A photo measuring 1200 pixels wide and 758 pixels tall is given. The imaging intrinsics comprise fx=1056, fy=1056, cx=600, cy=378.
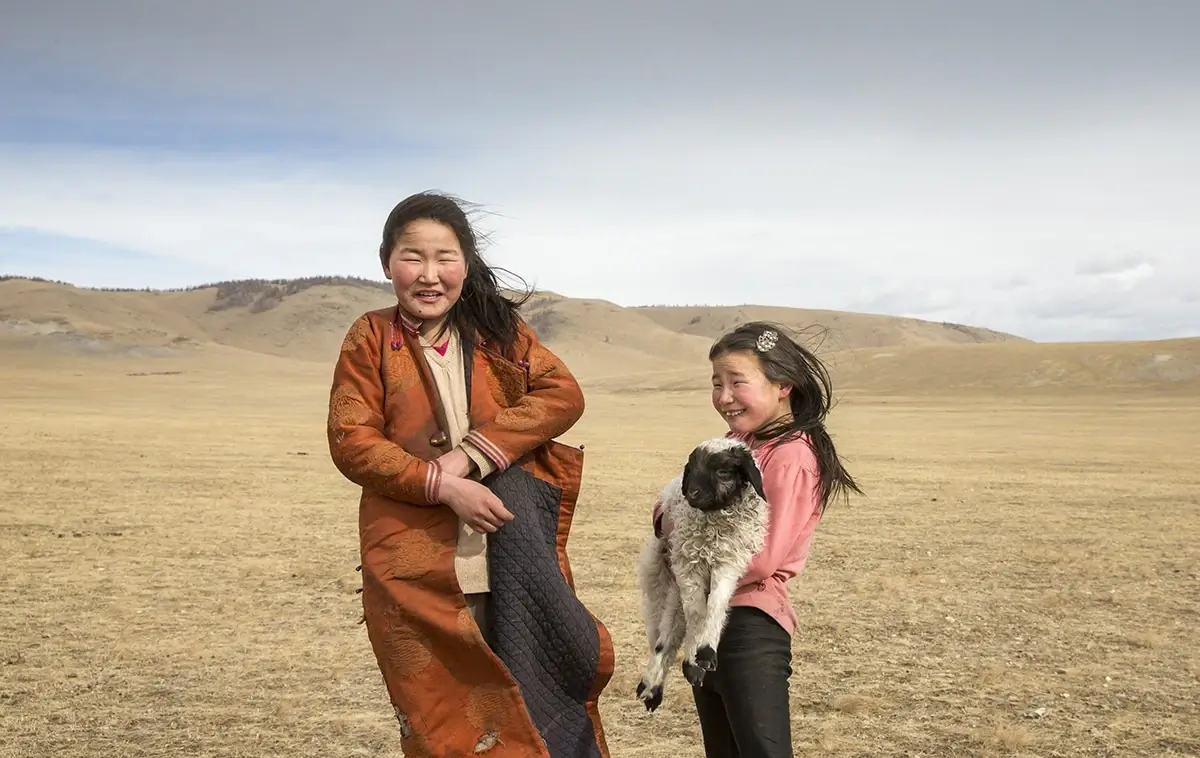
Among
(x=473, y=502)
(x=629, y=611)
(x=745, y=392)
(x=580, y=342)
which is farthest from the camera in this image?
(x=580, y=342)

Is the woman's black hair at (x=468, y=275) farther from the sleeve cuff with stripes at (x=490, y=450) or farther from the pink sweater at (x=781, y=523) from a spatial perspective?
Result: the pink sweater at (x=781, y=523)

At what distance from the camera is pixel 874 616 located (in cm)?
857

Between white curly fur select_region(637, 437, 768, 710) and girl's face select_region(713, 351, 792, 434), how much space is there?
217mm

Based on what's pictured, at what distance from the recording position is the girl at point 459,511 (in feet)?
9.63

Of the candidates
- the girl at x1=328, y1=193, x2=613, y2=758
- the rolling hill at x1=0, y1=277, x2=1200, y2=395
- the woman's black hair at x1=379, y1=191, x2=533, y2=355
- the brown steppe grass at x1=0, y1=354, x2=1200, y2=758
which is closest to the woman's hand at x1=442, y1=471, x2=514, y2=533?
the girl at x1=328, y1=193, x2=613, y2=758

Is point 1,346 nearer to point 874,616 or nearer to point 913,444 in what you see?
point 913,444

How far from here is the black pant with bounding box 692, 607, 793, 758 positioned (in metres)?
2.97

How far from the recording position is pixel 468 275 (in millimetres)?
3207

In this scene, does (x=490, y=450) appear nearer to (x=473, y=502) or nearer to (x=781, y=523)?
(x=473, y=502)

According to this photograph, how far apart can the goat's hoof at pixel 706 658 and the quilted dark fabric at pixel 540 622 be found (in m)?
0.37

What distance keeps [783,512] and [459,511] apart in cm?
91

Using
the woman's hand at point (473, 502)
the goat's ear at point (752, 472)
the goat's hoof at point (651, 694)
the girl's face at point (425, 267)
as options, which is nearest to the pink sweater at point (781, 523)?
the goat's ear at point (752, 472)

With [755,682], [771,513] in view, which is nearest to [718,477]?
[771,513]

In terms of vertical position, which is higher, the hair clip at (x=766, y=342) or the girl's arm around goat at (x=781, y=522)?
the hair clip at (x=766, y=342)
